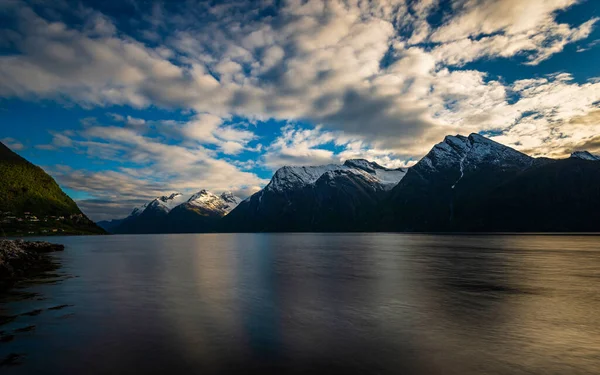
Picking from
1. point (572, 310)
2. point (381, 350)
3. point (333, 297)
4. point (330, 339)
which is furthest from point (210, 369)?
point (572, 310)

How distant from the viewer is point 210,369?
14992 mm

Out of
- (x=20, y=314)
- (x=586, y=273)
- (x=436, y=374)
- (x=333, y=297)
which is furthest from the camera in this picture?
(x=586, y=273)

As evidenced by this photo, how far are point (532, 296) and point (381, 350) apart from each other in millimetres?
23860

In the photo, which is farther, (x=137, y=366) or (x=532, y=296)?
(x=532, y=296)

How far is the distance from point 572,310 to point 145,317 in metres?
34.7

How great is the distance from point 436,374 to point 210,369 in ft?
34.2

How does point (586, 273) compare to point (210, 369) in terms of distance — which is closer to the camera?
point (210, 369)

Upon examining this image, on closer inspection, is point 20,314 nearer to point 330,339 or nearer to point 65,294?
point 65,294

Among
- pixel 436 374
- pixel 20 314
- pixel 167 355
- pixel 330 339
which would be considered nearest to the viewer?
pixel 436 374

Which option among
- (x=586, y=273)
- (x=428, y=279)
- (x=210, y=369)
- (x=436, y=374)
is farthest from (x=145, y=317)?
(x=586, y=273)

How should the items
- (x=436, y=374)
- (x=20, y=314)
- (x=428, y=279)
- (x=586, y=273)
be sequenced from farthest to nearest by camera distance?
1. (x=586, y=273)
2. (x=428, y=279)
3. (x=20, y=314)
4. (x=436, y=374)

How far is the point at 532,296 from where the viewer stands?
105ft

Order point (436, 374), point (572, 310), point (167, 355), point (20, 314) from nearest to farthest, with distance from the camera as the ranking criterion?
point (436, 374)
point (167, 355)
point (20, 314)
point (572, 310)

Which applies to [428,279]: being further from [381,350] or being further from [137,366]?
[137,366]
